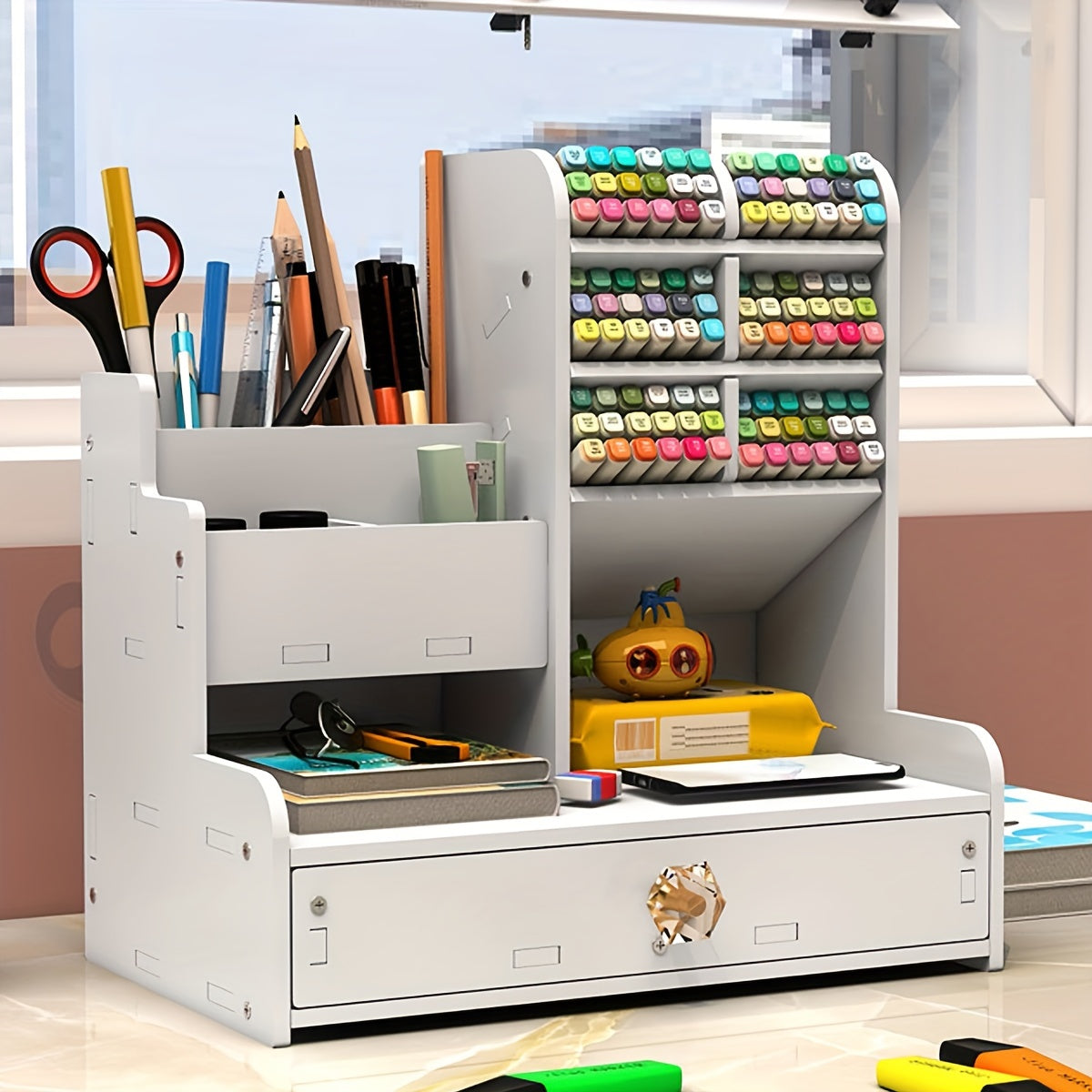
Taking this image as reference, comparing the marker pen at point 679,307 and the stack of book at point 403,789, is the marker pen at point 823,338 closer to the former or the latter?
the marker pen at point 679,307

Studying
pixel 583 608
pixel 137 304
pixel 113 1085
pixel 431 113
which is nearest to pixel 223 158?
pixel 431 113

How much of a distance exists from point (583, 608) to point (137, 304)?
37 cm

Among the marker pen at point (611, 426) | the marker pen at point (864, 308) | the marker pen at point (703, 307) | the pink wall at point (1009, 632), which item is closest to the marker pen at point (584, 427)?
the marker pen at point (611, 426)

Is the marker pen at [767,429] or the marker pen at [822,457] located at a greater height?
the marker pen at [767,429]

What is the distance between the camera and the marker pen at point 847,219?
4.39 feet

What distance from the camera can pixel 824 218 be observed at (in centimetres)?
133

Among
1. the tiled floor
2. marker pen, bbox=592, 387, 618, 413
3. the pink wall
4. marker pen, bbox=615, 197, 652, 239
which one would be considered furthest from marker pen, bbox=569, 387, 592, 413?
the pink wall

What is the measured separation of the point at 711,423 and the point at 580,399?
0.30ft

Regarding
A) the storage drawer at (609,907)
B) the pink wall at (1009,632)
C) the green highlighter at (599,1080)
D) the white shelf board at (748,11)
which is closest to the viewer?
the green highlighter at (599,1080)

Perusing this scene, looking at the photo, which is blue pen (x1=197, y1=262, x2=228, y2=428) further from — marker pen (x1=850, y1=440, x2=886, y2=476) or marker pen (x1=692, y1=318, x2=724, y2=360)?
marker pen (x1=850, y1=440, x2=886, y2=476)

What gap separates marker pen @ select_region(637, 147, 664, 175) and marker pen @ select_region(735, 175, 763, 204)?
54 mm

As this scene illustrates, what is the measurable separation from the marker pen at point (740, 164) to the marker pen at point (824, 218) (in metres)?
0.05

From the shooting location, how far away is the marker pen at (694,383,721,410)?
1312mm

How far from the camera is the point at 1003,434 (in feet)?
5.74
